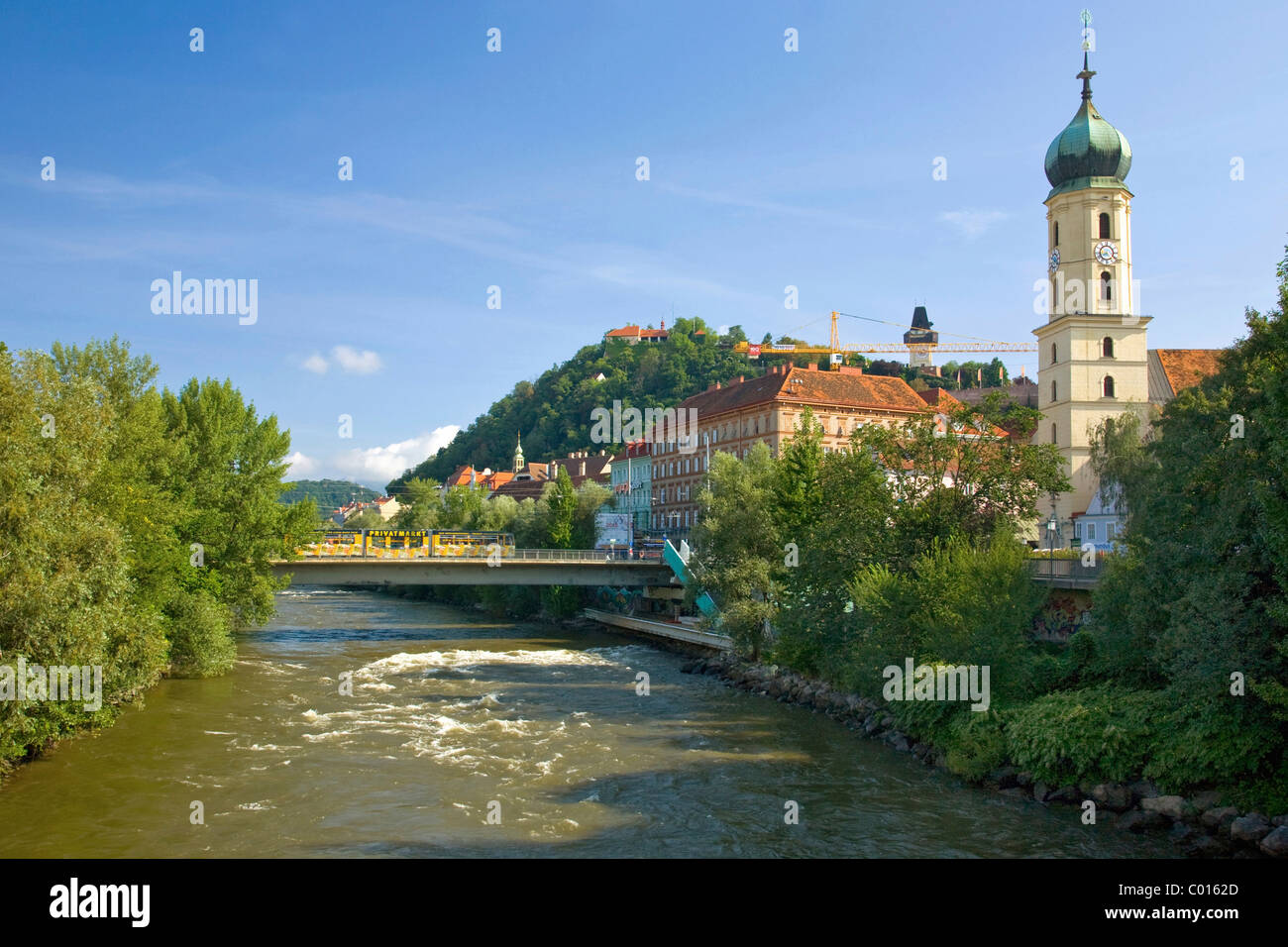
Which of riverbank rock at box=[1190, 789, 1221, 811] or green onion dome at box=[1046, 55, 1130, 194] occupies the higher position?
green onion dome at box=[1046, 55, 1130, 194]

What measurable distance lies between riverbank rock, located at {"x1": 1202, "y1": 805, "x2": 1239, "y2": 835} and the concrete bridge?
37500mm

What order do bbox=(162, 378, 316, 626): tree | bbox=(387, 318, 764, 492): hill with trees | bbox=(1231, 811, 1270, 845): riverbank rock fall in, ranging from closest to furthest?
bbox=(1231, 811, 1270, 845): riverbank rock → bbox=(162, 378, 316, 626): tree → bbox=(387, 318, 764, 492): hill with trees

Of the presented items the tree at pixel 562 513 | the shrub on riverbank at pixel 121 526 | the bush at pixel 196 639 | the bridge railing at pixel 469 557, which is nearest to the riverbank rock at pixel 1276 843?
the shrub on riverbank at pixel 121 526

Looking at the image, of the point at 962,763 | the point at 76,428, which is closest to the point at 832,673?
the point at 962,763

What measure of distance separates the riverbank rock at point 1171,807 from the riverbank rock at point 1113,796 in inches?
17.0

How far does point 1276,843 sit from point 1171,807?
8.02ft

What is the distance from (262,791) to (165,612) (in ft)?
57.9

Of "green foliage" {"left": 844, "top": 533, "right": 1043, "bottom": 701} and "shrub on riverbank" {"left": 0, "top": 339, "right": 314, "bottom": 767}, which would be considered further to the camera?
"green foliage" {"left": 844, "top": 533, "right": 1043, "bottom": 701}

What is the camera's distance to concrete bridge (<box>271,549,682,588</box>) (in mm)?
48750

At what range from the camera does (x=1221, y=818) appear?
19344mm

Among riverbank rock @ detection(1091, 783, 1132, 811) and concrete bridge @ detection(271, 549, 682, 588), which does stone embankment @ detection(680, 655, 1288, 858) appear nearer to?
riverbank rock @ detection(1091, 783, 1132, 811)

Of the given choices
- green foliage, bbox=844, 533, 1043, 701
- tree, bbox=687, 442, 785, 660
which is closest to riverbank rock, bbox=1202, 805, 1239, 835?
green foliage, bbox=844, 533, 1043, 701

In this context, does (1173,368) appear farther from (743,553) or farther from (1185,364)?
A: (743,553)
